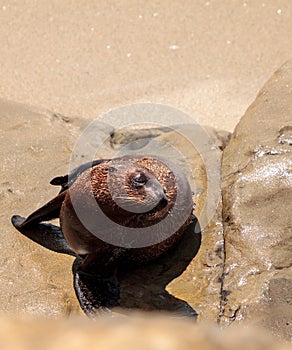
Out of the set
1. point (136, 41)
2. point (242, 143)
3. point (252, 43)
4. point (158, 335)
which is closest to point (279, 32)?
point (252, 43)

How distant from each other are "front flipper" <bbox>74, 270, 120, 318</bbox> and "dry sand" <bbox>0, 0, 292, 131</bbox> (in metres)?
3.45

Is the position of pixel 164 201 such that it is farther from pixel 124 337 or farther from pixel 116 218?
pixel 124 337

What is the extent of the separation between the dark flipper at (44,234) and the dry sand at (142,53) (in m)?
2.89

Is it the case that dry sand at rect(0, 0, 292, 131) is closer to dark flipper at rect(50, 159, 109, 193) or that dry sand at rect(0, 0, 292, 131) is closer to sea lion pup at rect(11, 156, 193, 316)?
dark flipper at rect(50, 159, 109, 193)

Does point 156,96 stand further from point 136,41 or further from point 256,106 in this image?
point 256,106

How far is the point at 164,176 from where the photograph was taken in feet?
11.7

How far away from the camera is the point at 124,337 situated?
0.67 meters

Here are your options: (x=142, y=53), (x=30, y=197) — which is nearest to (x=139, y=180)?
(x=30, y=197)

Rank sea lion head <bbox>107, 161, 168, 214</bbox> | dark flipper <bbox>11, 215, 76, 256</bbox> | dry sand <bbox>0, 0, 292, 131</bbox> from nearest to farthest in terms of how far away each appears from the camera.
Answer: sea lion head <bbox>107, 161, 168, 214</bbox>, dark flipper <bbox>11, 215, 76, 256</bbox>, dry sand <bbox>0, 0, 292, 131</bbox>

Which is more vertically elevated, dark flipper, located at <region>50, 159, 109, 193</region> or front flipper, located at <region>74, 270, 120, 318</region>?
dark flipper, located at <region>50, 159, 109, 193</region>

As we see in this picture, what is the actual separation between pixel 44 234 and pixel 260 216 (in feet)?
4.35

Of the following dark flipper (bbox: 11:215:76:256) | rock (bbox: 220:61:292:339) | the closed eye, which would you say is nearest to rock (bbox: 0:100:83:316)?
dark flipper (bbox: 11:215:76:256)

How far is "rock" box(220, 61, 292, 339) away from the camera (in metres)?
3.28

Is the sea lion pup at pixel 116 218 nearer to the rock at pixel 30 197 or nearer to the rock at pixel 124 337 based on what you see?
the rock at pixel 30 197
